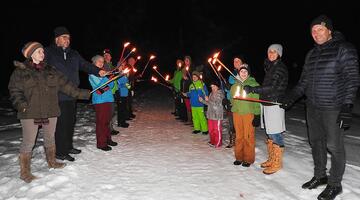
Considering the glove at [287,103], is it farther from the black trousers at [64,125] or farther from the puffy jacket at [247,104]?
the black trousers at [64,125]

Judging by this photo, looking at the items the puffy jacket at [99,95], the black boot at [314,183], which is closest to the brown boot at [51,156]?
the puffy jacket at [99,95]

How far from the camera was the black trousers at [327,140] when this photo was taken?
466 cm

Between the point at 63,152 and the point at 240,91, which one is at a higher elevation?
the point at 240,91

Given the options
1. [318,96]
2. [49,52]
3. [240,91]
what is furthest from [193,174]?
[49,52]

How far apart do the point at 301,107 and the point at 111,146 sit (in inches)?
448

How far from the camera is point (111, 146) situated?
817cm

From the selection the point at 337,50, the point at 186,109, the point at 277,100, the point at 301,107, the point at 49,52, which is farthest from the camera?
the point at 301,107

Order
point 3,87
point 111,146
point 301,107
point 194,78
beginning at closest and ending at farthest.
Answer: point 111,146, point 194,78, point 301,107, point 3,87

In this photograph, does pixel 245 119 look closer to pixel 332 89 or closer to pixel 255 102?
pixel 255 102

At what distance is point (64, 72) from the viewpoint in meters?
6.56

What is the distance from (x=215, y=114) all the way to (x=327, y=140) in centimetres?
374

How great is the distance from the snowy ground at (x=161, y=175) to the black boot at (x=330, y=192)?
0.16 metres

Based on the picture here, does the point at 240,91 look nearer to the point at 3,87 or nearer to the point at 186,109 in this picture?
the point at 186,109

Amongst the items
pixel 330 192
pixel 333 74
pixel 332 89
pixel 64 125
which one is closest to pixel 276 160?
pixel 330 192
